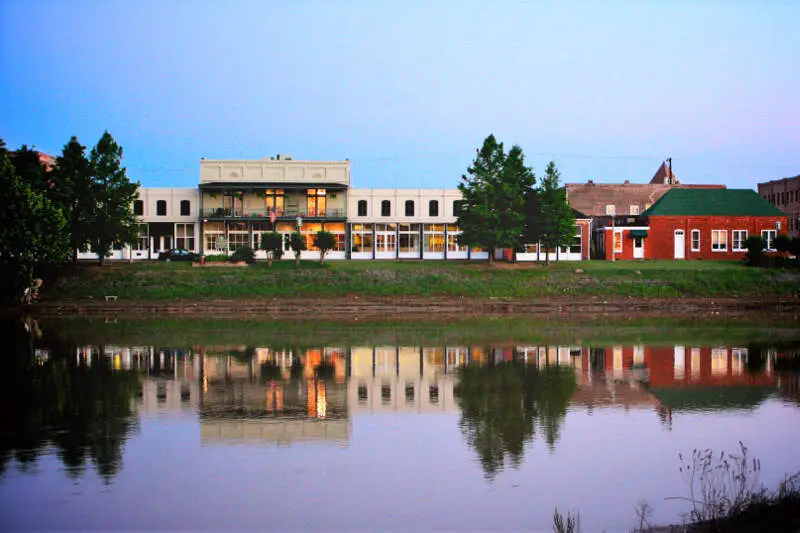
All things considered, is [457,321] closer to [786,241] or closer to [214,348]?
[214,348]

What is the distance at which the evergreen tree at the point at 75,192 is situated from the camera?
5828 cm

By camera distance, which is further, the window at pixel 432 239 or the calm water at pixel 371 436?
the window at pixel 432 239

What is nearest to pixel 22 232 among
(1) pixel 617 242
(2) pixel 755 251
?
(1) pixel 617 242

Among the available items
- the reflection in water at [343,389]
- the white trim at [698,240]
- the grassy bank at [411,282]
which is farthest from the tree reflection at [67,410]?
the white trim at [698,240]

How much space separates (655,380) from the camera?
81.6 feet

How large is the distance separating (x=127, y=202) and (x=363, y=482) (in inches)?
1981

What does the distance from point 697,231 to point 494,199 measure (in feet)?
63.5

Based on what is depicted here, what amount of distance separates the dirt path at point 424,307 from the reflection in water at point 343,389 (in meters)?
17.1

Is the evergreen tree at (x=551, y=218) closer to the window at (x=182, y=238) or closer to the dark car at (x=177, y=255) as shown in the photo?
the dark car at (x=177, y=255)

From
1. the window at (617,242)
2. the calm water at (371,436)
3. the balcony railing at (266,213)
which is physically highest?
the balcony railing at (266,213)

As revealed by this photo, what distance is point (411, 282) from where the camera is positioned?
5538 centimetres

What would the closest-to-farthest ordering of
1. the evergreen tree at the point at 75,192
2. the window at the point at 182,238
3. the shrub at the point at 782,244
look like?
the evergreen tree at the point at 75,192 < the shrub at the point at 782,244 < the window at the point at 182,238

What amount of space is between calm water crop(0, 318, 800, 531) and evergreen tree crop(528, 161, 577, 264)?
1314 inches

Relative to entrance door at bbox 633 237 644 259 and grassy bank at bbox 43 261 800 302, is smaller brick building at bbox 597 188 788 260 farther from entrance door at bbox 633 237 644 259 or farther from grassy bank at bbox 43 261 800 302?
grassy bank at bbox 43 261 800 302
